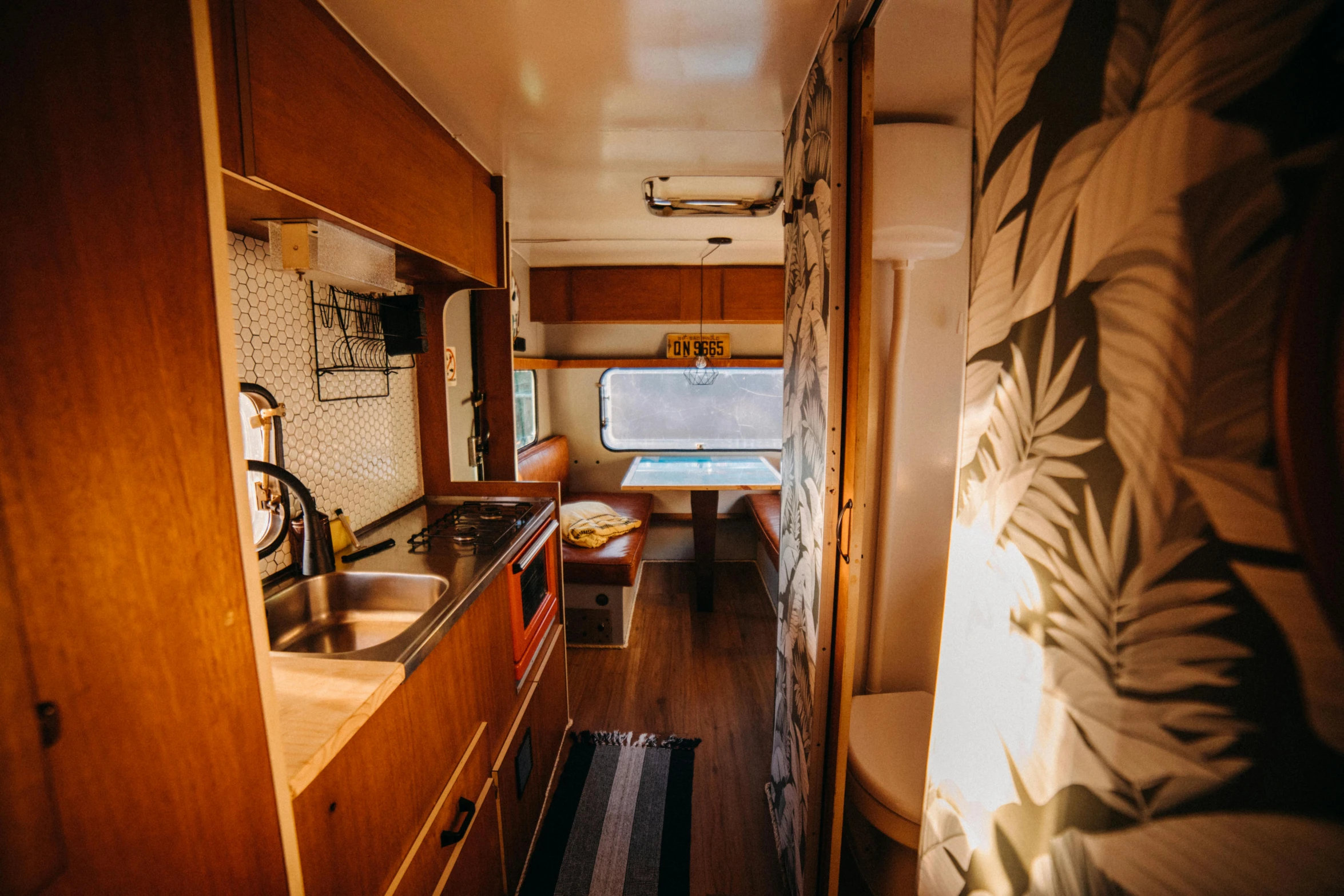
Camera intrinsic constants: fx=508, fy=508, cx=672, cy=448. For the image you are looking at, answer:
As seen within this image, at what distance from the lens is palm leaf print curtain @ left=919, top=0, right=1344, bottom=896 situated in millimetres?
326

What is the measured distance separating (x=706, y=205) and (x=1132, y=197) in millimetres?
2620

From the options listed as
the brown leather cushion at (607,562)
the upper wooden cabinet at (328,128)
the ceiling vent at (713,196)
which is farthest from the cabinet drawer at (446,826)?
the ceiling vent at (713,196)

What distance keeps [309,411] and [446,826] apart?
4.46 ft

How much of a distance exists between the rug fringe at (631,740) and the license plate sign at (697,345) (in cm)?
333

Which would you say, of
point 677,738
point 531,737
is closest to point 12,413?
point 531,737

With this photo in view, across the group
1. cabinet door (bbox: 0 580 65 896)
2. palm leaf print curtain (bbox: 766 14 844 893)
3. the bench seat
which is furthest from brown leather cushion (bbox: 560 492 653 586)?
cabinet door (bbox: 0 580 65 896)

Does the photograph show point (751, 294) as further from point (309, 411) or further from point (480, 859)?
point (480, 859)

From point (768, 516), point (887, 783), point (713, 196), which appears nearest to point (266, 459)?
point (887, 783)

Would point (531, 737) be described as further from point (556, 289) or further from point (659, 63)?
point (556, 289)

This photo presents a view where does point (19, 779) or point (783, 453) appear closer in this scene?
point (19, 779)

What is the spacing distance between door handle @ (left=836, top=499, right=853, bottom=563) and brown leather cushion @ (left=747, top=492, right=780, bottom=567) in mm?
1940

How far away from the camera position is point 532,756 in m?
1.94

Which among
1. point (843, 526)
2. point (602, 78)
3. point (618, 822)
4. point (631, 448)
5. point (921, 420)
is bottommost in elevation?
point (618, 822)

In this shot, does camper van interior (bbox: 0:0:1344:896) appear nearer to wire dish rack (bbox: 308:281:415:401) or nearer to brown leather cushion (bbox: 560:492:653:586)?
wire dish rack (bbox: 308:281:415:401)
